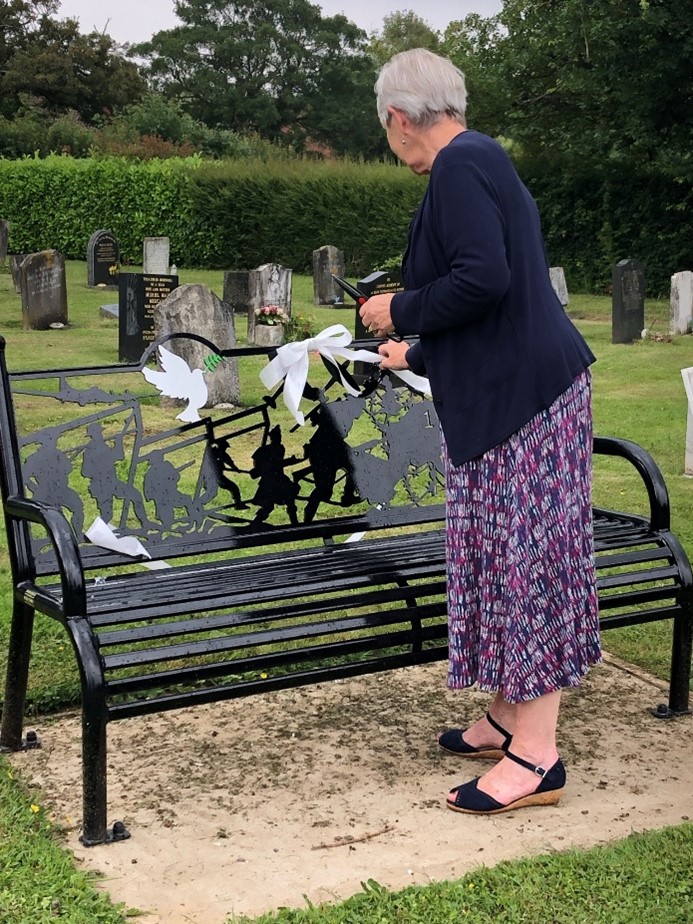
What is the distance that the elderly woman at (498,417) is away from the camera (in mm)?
2807

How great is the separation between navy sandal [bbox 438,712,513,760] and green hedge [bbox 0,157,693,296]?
22277 millimetres

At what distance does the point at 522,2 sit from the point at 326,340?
25.7 meters

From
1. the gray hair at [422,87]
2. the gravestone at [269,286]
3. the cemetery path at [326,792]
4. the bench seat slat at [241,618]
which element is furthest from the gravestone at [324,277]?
the gray hair at [422,87]

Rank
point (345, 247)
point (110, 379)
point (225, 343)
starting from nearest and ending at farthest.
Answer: point (225, 343) < point (110, 379) < point (345, 247)

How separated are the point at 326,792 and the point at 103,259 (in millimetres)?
19076

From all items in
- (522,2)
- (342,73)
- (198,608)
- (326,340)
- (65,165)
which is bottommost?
(198,608)

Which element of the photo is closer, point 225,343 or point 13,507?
point 13,507

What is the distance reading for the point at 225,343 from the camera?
33.7 ft

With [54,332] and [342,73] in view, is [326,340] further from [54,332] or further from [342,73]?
[342,73]

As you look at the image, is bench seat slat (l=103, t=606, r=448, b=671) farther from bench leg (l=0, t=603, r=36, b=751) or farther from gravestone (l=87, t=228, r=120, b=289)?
gravestone (l=87, t=228, r=120, b=289)

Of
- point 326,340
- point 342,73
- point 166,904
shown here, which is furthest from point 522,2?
point 342,73

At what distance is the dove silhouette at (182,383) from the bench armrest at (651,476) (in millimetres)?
1269

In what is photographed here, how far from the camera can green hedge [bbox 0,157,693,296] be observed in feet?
84.0

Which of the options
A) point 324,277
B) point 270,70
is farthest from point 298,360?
point 270,70
